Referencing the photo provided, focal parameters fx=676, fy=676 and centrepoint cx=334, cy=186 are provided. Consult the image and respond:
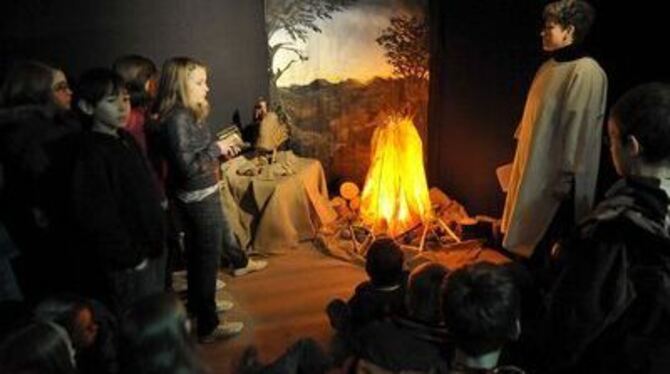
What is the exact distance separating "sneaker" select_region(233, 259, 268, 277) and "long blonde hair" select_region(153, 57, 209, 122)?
1.68 m

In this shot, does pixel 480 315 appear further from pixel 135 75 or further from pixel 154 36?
pixel 154 36

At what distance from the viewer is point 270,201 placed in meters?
5.22

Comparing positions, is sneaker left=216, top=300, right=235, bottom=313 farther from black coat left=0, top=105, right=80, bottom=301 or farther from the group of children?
black coat left=0, top=105, right=80, bottom=301

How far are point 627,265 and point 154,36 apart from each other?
4.02 metres

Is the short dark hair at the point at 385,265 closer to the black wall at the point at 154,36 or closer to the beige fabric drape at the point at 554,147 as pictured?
the beige fabric drape at the point at 554,147

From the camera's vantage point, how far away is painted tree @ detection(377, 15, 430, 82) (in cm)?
577

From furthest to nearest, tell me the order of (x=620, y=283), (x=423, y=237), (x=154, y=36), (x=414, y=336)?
1. (x=423, y=237)
2. (x=154, y=36)
3. (x=414, y=336)
4. (x=620, y=283)

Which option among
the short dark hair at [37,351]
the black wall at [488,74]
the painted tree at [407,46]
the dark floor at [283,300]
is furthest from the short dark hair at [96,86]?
the painted tree at [407,46]

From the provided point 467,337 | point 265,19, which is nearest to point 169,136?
point 467,337

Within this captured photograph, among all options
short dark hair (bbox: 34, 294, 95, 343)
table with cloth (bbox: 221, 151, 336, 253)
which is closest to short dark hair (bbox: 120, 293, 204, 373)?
short dark hair (bbox: 34, 294, 95, 343)

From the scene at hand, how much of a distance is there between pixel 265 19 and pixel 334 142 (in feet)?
4.09

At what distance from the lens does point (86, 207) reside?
2873mm

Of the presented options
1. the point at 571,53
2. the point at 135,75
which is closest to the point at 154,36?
the point at 135,75

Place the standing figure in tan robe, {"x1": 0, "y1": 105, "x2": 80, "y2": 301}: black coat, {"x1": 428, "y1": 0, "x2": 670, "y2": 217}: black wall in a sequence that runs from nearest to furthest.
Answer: {"x1": 0, "y1": 105, "x2": 80, "y2": 301}: black coat
the standing figure in tan robe
{"x1": 428, "y1": 0, "x2": 670, "y2": 217}: black wall
